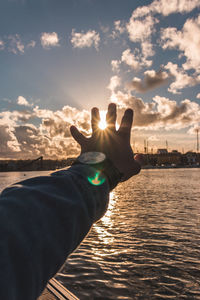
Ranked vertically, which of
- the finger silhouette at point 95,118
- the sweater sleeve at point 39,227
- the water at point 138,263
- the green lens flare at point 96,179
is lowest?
the water at point 138,263

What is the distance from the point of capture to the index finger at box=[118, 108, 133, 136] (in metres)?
1.81

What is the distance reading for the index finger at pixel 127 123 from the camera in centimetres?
181

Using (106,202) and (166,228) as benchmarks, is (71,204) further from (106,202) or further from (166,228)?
(166,228)

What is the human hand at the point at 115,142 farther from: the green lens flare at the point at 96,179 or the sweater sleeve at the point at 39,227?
the sweater sleeve at the point at 39,227

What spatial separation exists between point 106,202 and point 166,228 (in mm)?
11602

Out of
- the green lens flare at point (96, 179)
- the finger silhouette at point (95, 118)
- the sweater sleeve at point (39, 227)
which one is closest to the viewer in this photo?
the sweater sleeve at point (39, 227)

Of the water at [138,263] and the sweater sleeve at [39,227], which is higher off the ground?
the sweater sleeve at [39,227]

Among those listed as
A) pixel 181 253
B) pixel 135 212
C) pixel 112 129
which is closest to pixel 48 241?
pixel 112 129

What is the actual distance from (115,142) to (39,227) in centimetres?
101

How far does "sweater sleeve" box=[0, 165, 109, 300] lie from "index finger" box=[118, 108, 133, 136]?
75cm

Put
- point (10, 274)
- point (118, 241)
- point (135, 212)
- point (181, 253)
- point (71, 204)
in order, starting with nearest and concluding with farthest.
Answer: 1. point (10, 274)
2. point (71, 204)
3. point (181, 253)
4. point (118, 241)
5. point (135, 212)

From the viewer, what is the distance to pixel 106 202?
4.47 feet

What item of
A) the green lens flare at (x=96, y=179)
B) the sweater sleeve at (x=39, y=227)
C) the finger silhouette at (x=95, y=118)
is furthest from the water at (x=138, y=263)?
the sweater sleeve at (x=39, y=227)

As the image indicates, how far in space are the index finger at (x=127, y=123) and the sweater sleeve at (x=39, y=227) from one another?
0.75 metres
